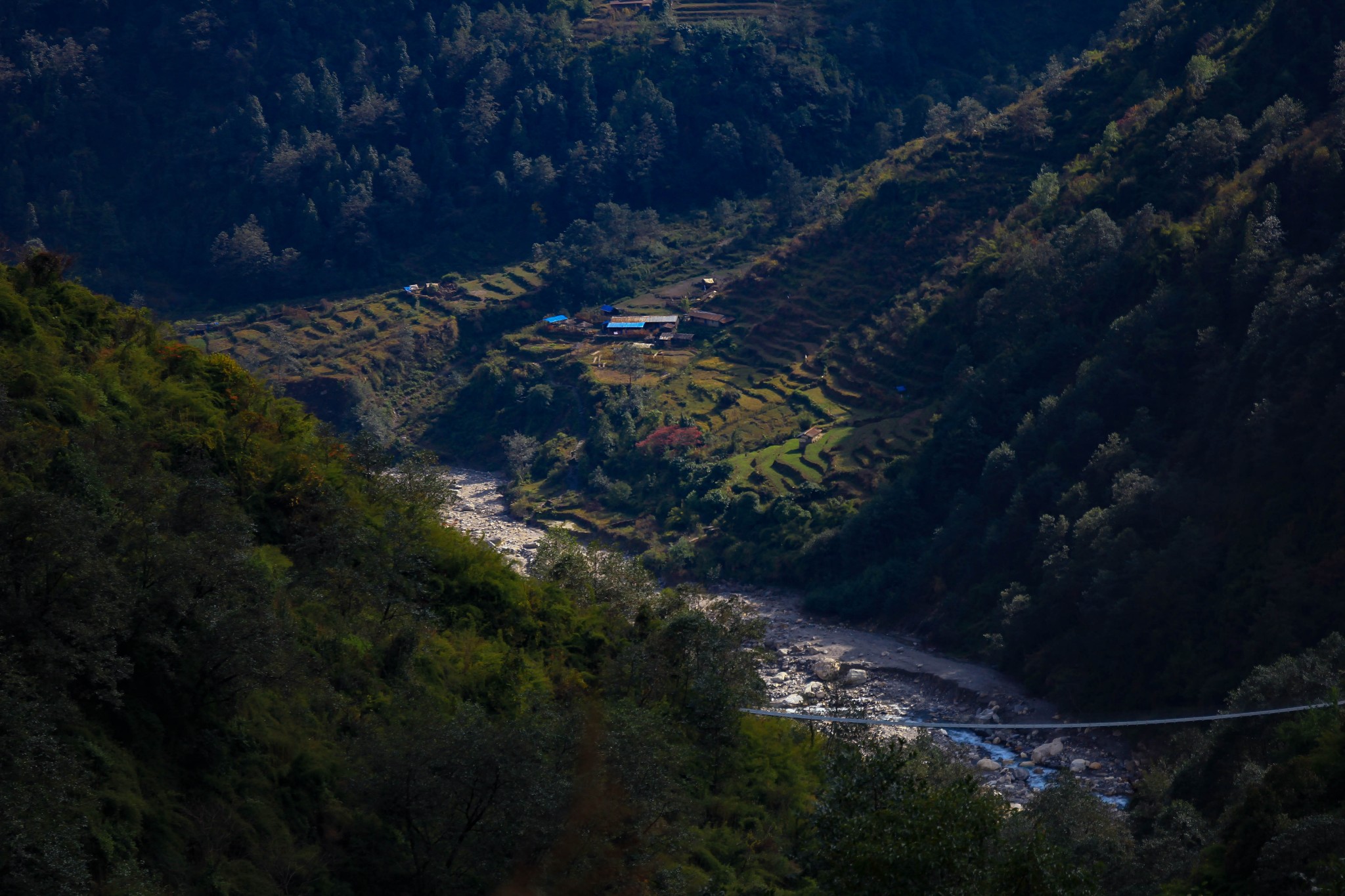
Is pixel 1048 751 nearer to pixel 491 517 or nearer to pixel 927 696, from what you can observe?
pixel 927 696

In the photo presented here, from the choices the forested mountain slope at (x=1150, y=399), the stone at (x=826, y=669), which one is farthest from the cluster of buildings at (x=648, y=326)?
the stone at (x=826, y=669)

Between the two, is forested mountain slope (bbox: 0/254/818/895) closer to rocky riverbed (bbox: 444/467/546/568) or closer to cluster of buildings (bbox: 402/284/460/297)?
rocky riverbed (bbox: 444/467/546/568)

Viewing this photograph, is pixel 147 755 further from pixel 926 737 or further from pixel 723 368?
pixel 723 368

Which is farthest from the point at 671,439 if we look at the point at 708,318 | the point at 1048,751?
the point at 1048,751

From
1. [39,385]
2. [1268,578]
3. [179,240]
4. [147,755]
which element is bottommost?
[179,240]

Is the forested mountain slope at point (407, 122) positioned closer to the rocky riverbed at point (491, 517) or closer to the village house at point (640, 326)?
the village house at point (640, 326)

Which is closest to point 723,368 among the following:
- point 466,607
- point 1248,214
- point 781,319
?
point 781,319
